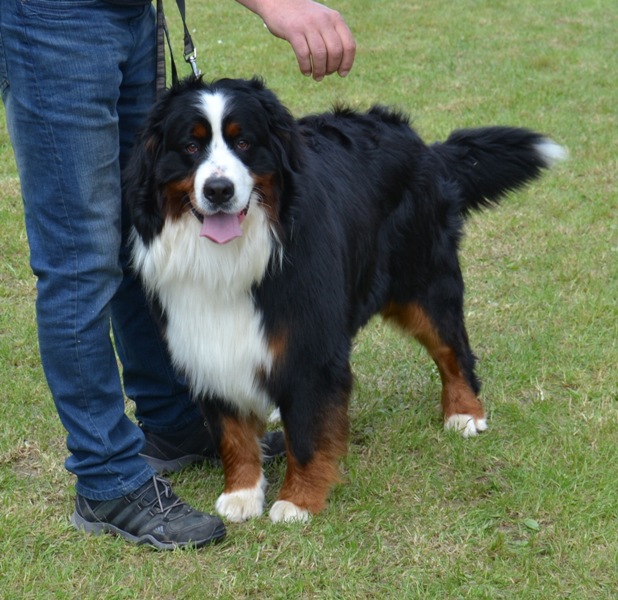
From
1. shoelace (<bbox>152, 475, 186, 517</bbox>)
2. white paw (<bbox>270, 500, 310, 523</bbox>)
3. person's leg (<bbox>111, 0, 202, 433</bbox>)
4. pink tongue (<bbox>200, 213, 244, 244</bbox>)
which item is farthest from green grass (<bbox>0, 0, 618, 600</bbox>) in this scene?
pink tongue (<bbox>200, 213, 244, 244</bbox>)

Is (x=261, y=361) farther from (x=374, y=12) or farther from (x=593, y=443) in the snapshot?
(x=374, y=12)

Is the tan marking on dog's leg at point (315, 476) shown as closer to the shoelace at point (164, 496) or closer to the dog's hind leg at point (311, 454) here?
the dog's hind leg at point (311, 454)

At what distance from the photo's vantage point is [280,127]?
112 inches

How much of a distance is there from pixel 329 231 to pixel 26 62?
1065mm

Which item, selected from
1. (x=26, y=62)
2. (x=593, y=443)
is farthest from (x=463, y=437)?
(x=26, y=62)

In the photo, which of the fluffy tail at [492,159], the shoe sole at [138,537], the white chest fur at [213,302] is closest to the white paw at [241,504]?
the shoe sole at [138,537]

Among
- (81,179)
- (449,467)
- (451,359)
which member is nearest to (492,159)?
(451,359)

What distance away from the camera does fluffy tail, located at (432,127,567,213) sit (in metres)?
3.92

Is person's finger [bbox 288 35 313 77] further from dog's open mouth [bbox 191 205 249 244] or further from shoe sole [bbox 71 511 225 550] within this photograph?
shoe sole [bbox 71 511 225 550]

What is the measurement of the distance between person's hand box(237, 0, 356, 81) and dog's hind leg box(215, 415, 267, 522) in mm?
1323

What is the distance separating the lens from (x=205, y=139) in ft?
9.02

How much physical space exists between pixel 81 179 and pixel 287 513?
1295mm

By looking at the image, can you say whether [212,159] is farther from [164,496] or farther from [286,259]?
[164,496]

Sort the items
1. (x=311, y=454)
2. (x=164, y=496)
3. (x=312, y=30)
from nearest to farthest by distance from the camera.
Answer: (x=312, y=30), (x=164, y=496), (x=311, y=454)
